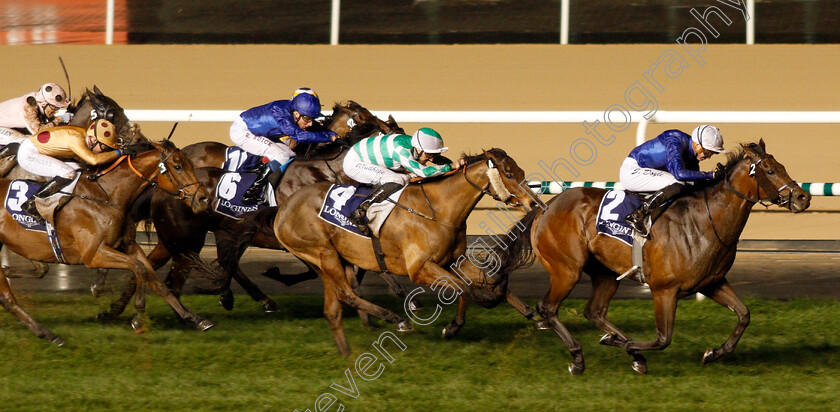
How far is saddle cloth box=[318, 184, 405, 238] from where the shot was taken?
19.9ft

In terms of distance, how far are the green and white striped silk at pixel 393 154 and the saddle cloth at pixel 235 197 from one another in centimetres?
94

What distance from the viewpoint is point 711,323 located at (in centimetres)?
652

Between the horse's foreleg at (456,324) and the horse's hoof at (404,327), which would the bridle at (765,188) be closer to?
the horse's foreleg at (456,324)

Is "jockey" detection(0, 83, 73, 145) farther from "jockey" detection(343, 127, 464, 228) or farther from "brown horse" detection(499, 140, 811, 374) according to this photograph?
"brown horse" detection(499, 140, 811, 374)

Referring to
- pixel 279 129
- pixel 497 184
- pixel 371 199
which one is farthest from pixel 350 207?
pixel 279 129

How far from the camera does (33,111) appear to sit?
290 inches

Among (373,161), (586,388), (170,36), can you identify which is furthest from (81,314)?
(170,36)

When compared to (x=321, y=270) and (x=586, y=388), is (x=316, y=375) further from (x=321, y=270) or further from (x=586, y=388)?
(x=586, y=388)

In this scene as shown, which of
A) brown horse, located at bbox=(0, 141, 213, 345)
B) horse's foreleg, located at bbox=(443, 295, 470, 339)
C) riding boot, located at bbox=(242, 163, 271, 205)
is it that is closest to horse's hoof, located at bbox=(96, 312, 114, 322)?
brown horse, located at bbox=(0, 141, 213, 345)

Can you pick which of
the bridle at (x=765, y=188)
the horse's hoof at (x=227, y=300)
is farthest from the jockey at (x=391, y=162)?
the bridle at (x=765, y=188)

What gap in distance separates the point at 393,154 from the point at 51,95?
265cm

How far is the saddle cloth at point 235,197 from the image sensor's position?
7.00m

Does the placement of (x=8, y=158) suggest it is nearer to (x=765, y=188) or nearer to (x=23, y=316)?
(x=23, y=316)

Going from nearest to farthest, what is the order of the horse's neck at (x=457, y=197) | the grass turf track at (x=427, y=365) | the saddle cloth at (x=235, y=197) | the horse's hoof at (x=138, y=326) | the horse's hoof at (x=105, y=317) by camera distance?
the grass turf track at (x=427, y=365) < the horse's neck at (x=457, y=197) < the horse's hoof at (x=138, y=326) < the horse's hoof at (x=105, y=317) < the saddle cloth at (x=235, y=197)
